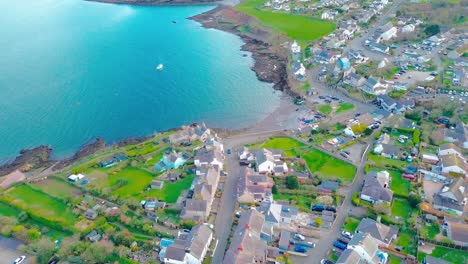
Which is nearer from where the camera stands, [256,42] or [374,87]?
[374,87]

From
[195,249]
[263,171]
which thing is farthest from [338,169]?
[195,249]

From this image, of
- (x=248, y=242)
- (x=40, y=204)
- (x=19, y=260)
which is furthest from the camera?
(x=40, y=204)

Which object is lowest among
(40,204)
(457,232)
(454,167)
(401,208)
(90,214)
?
(40,204)

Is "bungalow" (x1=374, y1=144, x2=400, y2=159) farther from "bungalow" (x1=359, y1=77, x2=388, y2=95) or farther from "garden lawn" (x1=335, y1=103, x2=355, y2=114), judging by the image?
"bungalow" (x1=359, y1=77, x2=388, y2=95)

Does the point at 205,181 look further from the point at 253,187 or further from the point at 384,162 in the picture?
the point at 384,162

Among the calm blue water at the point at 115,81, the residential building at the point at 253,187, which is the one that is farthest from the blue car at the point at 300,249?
the calm blue water at the point at 115,81

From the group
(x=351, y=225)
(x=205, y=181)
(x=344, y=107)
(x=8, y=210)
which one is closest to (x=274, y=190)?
(x=205, y=181)

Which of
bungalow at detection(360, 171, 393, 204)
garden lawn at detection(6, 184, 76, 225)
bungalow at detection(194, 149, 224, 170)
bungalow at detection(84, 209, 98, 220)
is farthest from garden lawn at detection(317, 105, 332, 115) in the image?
garden lawn at detection(6, 184, 76, 225)
